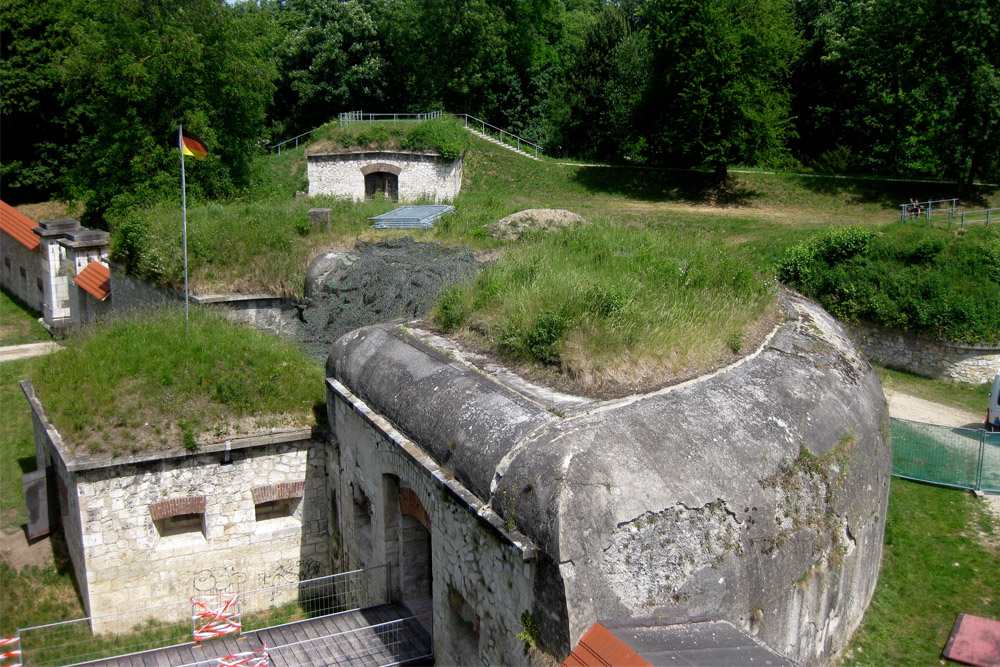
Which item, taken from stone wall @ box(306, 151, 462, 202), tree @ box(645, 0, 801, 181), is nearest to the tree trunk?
tree @ box(645, 0, 801, 181)

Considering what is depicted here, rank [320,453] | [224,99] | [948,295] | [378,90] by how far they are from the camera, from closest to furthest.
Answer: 1. [320,453]
2. [948,295]
3. [224,99]
4. [378,90]

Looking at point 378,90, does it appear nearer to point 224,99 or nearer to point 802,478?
point 224,99

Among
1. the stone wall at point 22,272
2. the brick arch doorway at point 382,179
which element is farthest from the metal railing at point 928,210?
the stone wall at point 22,272

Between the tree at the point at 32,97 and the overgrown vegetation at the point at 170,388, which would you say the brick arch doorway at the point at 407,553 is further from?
the tree at the point at 32,97

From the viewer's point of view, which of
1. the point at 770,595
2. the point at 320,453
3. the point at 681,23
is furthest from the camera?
the point at 681,23

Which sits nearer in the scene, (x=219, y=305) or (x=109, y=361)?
(x=109, y=361)

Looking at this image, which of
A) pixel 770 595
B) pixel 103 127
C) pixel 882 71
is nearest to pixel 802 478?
pixel 770 595

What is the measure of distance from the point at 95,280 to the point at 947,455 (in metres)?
17.3

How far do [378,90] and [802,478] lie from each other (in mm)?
34011

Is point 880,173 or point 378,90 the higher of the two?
point 378,90

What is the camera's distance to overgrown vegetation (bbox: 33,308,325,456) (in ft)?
32.9

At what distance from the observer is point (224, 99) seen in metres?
22.2

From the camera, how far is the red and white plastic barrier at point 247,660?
8211 mm

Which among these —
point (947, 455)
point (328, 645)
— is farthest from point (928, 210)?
point (328, 645)
